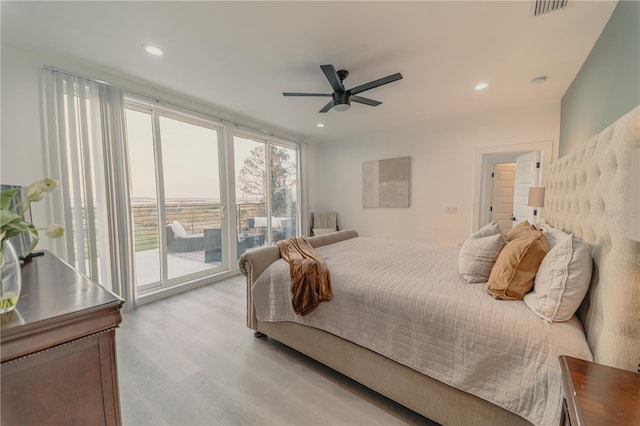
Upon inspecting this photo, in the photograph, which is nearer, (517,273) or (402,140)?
(517,273)

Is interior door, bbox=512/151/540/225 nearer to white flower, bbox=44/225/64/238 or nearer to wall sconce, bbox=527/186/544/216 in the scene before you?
wall sconce, bbox=527/186/544/216

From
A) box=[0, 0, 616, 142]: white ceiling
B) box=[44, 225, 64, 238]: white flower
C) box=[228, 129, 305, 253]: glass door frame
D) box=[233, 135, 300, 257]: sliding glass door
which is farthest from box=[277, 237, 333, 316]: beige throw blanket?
box=[233, 135, 300, 257]: sliding glass door

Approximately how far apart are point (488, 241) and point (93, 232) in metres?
3.58

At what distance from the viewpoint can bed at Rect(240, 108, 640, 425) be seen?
3.02ft

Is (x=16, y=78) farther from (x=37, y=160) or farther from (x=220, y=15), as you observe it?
(x=220, y=15)

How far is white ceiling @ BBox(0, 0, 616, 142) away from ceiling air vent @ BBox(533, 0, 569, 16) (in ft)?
0.16

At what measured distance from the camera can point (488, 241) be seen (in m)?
1.66

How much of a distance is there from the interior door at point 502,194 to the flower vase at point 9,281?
5.69 metres

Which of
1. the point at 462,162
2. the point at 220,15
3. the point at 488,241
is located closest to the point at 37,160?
the point at 220,15

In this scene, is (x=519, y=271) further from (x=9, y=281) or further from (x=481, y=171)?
(x=481, y=171)

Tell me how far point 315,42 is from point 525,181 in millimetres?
3705

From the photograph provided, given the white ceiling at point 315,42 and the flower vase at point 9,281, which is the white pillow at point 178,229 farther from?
the flower vase at point 9,281

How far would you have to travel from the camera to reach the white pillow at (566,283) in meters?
1.11

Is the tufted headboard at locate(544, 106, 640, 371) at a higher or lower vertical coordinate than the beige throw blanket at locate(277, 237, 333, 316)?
higher
